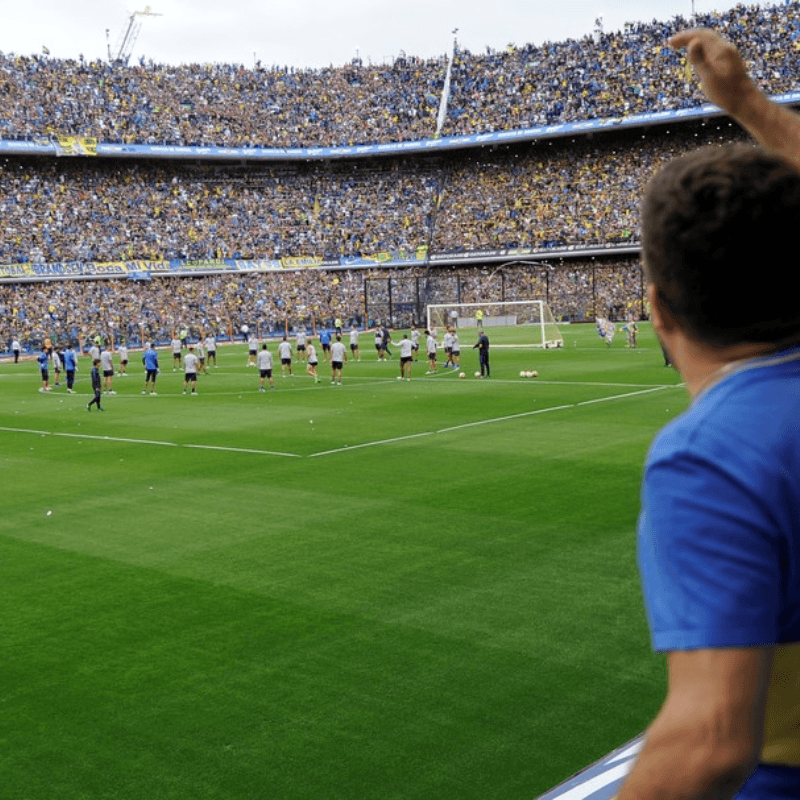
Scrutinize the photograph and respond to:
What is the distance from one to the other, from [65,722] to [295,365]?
35607 millimetres

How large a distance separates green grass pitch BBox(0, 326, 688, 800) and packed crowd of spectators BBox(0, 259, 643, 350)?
42.1 m

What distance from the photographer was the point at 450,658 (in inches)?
318

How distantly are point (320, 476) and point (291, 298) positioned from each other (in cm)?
5339

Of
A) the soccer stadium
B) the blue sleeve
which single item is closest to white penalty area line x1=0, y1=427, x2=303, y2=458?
the soccer stadium

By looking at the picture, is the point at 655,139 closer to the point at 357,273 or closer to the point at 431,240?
the point at 431,240

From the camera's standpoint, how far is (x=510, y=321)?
2151 inches

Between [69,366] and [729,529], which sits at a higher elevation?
[729,529]

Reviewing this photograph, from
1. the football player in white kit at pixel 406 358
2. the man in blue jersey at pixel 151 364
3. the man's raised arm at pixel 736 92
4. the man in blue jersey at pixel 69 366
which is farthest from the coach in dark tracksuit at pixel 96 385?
the man's raised arm at pixel 736 92

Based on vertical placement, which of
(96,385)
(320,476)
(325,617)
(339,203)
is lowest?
(325,617)

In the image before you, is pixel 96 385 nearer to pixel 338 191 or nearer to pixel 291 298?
pixel 291 298

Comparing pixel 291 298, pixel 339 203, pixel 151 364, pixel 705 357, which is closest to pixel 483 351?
pixel 151 364

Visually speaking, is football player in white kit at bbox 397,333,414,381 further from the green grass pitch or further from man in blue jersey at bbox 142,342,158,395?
the green grass pitch

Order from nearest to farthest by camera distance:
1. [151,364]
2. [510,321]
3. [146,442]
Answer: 1. [146,442]
2. [151,364]
3. [510,321]

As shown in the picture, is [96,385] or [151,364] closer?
[96,385]
